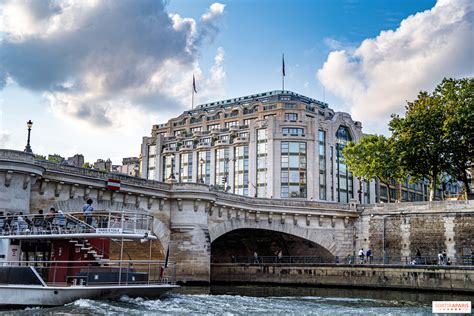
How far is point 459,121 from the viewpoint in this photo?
55844 mm

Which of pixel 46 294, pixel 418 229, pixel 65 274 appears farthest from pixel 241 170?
pixel 46 294

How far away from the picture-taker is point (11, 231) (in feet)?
105

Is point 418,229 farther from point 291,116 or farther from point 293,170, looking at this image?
point 291,116

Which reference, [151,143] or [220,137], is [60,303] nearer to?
[220,137]

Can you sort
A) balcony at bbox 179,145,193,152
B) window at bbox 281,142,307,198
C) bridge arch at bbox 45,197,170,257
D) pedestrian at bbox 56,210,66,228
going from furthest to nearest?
balcony at bbox 179,145,193,152 < window at bbox 281,142,307,198 < bridge arch at bbox 45,197,170,257 < pedestrian at bbox 56,210,66,228

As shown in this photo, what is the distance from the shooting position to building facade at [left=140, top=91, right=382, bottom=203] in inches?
3570

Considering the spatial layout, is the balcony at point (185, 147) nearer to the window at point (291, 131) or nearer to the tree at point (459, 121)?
the window at point (291, 131)

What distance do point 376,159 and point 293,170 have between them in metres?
25.7

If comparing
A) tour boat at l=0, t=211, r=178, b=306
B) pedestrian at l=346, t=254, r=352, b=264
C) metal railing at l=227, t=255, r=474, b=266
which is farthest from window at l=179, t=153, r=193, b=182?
tour boat at l=0, t=211, r=178, b=306

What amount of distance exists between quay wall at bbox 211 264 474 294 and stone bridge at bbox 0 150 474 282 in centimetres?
392

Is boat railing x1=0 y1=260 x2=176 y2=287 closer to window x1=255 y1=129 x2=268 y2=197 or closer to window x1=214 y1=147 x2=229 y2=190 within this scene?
window x1=255 y1=129 x2=268 y2=197

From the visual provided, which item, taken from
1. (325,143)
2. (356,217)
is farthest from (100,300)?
(325,143)

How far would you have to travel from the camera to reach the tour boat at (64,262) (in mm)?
29281

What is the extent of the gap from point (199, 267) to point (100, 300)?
59.1 feet
